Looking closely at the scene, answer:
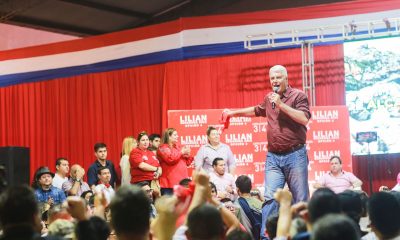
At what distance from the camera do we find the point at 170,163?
29.1 ft

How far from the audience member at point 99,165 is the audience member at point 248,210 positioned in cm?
248

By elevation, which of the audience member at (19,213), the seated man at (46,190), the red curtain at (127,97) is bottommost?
the seated man at (46,190)

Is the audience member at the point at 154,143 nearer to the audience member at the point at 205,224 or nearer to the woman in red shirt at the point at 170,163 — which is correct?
the woman in red shirt at the point at 170,163

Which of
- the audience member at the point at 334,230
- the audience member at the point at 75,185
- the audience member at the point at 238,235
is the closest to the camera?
the audience member at the point at 334,230

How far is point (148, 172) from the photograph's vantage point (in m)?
8.89

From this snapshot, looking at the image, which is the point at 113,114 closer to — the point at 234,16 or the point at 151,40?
the point at 151,40

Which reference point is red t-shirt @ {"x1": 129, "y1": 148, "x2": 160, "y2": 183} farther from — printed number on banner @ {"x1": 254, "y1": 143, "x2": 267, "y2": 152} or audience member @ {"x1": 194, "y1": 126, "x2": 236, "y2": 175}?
printed number on banner @ {"x1": 254, "y1": 143, "x2": 267, "y2": 152}

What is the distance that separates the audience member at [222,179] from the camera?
27.1 feet

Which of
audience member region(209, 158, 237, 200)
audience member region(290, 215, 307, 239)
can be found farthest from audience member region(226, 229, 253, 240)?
audience member region(209, 158, 237, 200)

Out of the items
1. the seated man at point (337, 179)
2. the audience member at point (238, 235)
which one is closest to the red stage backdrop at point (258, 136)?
the seated man at point (337, 179)

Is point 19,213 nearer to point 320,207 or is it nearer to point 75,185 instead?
point 320,207

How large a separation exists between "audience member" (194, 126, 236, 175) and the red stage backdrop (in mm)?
1094

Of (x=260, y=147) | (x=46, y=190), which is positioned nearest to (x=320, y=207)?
(x=46, y=190)

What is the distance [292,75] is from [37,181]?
465 cm
